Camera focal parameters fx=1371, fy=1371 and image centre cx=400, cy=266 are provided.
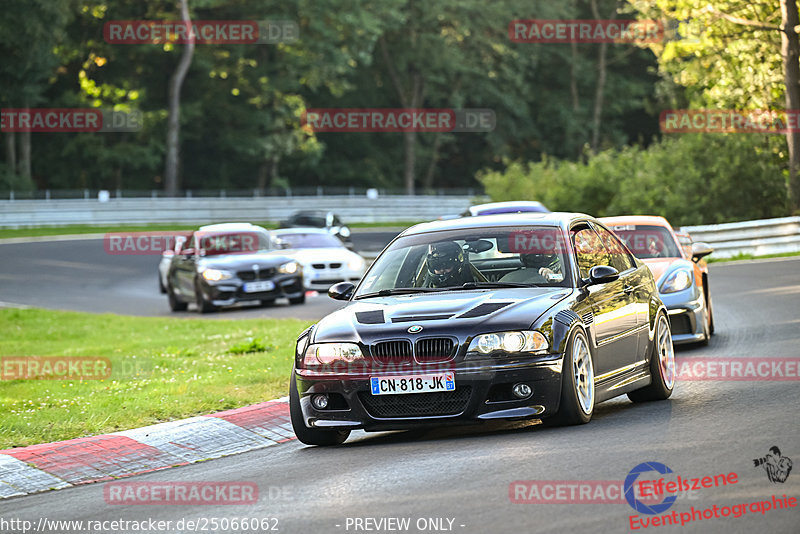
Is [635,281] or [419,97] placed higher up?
[419,97]

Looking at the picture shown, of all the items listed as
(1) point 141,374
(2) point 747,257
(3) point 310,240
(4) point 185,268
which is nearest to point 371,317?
(1) point 141,374

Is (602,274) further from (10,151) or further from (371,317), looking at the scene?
(10,151)

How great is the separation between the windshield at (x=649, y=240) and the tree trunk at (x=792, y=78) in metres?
19.0

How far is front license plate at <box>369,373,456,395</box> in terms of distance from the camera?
855 cm

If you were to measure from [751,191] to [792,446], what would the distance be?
27534mm

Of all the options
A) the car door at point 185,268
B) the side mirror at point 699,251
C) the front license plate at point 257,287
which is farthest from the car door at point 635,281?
the car door at point 185,268

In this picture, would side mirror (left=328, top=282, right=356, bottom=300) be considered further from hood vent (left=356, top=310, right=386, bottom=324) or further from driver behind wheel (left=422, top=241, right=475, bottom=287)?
hood vent (left=356, top=310, right=386, bottom=324)

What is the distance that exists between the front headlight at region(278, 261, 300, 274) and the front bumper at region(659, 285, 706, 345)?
1152 cm

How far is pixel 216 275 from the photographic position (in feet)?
79.6

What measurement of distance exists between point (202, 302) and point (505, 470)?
17.5 metres

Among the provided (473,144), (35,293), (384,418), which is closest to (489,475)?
(384,418)

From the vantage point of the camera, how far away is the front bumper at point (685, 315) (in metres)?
14.0

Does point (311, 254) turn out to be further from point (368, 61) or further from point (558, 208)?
point (368, 61)

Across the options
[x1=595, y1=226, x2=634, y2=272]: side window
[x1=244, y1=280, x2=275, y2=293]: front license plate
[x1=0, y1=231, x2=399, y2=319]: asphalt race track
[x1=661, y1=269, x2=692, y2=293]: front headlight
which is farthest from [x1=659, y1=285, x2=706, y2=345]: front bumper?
[x1=244, y1=280, x2=275, y2=293]: front license plate
